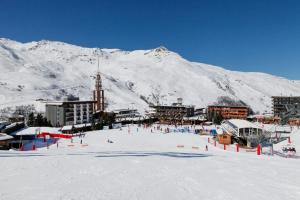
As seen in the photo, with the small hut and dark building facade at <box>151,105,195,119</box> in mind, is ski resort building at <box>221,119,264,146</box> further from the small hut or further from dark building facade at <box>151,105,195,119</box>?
dark building facade at <box>151,105,195,119</box>

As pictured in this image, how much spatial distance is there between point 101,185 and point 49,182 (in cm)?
199

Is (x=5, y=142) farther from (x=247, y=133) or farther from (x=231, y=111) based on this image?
(x=231, y=111)

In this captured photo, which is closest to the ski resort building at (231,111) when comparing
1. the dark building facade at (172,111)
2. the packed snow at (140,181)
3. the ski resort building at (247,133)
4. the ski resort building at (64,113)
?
the dark building facade at (172,111)

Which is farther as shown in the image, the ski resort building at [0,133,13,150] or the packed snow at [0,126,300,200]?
the ski resort building at [0,133,13,150]

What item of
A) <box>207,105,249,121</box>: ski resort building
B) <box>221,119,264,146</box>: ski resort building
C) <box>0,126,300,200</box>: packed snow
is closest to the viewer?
<box>0,126,300,200</box>: packed snow

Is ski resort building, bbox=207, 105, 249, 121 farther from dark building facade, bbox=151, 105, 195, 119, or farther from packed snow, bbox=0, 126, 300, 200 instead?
packed snow, bbox=0, 126, 300, 200

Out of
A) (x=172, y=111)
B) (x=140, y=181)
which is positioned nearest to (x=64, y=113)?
(x=172, y=111)

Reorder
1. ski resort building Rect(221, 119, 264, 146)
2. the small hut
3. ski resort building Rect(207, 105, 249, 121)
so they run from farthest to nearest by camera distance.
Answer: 1. ski resort building Rect(207, 105, 249, 121)
2. the small hut
3. ski resort building Rect(221, 119, 264, 146)

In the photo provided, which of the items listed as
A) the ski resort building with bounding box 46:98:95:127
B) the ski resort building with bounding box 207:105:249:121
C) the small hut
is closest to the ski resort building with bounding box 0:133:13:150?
the small hut

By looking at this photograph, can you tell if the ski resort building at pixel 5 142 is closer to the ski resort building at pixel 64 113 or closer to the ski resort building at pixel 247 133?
the ski resort building at pixel 247 133

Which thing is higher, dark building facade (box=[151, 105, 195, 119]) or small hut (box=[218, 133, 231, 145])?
dark building facade (box=[151, 105, 195, 119])

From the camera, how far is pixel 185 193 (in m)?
9.23

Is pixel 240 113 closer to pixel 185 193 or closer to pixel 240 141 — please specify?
pixel 240 141

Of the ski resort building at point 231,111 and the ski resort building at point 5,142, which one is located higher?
the ski resort building at point 231,111
